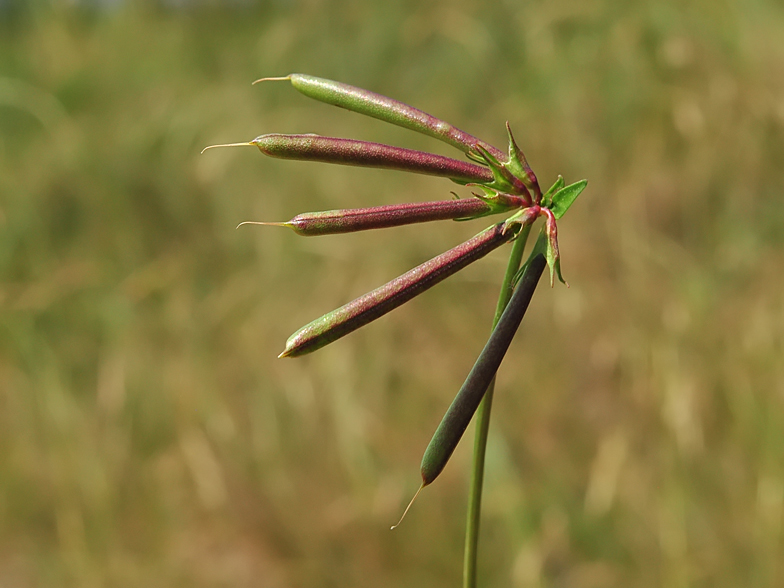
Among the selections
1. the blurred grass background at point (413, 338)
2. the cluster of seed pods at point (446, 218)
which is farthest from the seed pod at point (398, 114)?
the blurred grass background at point (413, 338)

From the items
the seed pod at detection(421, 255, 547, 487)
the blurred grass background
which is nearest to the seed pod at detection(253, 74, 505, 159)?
the seed pod at detection(421, 255, 547, 487)

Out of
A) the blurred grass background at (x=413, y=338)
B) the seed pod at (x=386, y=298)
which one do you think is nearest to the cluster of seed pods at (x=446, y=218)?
the seed pod at (x=386, y=298)

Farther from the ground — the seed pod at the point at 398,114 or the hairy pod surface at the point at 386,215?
the seed pod at the point at 398,114

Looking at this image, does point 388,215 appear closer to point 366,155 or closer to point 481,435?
point 366,155

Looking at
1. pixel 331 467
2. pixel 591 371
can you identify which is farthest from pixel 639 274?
pixel 331 467

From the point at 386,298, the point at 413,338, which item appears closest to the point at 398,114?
the point at 386,298

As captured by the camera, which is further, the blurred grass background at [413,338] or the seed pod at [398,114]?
the blurred grass background at [413,338]

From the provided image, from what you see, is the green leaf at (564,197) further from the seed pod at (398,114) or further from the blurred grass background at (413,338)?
the blurred grass background at (413,338)
